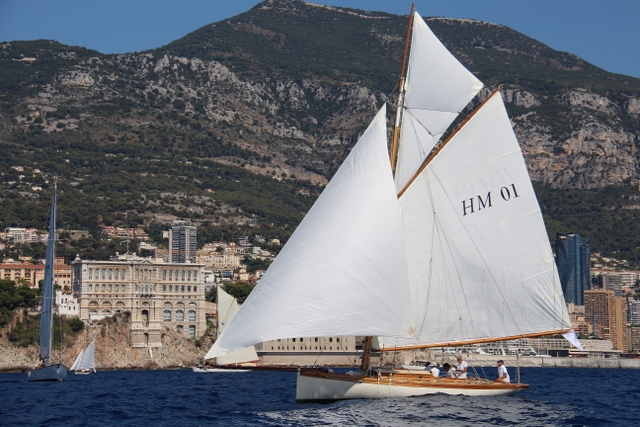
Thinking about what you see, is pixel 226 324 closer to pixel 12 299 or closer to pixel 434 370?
pixel 12 299

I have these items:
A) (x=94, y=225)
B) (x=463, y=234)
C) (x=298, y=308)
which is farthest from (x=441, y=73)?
(x=94, y=225)

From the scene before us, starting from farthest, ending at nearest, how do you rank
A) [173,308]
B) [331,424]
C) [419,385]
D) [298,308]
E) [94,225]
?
[94,225] < [173,308] < [419,385] < [298,308] < [331,424]

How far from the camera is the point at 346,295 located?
37219 millimetres

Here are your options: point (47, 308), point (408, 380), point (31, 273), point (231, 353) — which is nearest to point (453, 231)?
point (408, 380)

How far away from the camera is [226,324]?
9212cm

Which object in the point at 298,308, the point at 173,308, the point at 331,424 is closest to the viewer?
the point at 331,424

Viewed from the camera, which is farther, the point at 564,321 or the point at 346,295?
the point at 564,321

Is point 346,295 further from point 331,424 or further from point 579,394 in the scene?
point 579,394

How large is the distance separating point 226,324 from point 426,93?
51740 mm

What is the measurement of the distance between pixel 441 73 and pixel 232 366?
1381cm

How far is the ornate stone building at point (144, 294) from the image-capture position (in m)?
119

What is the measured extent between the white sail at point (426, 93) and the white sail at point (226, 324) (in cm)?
5035

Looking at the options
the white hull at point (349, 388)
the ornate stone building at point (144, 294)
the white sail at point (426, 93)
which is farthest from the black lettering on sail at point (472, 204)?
the ornate stone building at point (144, 294)

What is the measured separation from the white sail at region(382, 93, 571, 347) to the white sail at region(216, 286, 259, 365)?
164 ft
